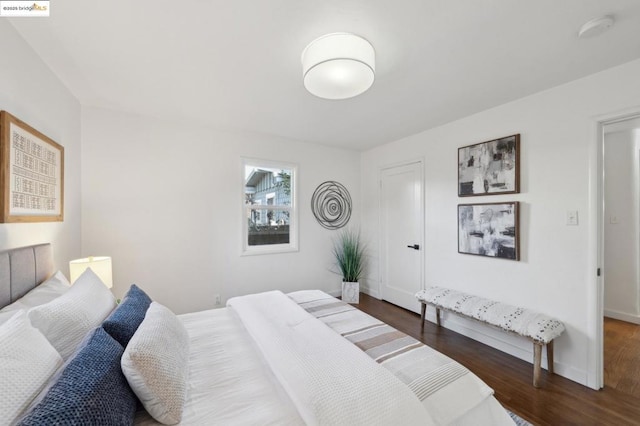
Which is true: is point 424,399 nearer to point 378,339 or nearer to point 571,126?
point 378,339

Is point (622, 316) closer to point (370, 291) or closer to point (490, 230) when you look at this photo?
point (490, 230)

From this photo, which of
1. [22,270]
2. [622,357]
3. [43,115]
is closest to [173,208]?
[43,115]

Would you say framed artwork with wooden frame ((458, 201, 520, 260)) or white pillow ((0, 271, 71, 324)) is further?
framed artwork with wooden frame ((458, 201, 520, 260))

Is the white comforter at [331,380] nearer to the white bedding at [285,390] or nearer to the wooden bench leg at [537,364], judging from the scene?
the white bedding at [285,390]

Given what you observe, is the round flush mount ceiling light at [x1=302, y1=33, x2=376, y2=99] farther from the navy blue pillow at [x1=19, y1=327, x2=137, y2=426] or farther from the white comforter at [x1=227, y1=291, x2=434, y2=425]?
the navy blue pillow at [x1=19, y1=327, x2=137, y2=426]

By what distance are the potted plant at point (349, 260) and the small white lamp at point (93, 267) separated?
2.77m

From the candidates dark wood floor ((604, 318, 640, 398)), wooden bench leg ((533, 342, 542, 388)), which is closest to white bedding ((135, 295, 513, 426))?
wooden bench leg ((533, 342, 542, 388))

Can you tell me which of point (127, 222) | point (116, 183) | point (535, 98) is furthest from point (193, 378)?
point (535, 98)

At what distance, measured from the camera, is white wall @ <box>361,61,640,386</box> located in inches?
79.6

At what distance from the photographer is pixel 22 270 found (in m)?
1.41

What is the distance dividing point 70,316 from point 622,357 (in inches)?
165

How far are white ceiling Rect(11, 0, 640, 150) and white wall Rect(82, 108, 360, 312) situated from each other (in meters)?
0.39

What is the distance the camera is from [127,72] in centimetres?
198

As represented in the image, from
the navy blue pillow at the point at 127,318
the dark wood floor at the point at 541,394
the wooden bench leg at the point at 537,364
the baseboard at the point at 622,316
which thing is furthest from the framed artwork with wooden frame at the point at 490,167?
the navy blue pillow at the point at 127,318
